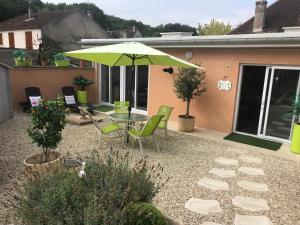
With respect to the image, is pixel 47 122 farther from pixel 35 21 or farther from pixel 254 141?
pixel 35 21

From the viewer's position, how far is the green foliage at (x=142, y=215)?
7.64 feet

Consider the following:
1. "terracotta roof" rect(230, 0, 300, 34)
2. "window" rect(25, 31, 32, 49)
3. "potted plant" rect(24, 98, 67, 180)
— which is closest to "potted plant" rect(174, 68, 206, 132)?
"potted plant" rect(24, 98, 67, 180)

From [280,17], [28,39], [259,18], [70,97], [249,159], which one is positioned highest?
[280,17]

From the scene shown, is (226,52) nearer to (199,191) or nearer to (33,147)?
(199,191)

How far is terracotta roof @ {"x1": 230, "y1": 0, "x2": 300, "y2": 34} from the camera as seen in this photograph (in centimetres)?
1557

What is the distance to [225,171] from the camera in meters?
5.29

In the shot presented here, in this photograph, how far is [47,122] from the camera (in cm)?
427

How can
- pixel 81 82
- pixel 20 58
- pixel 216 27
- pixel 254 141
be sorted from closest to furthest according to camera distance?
pixel 254 141
pixel 20 58
pixel 81 82
pixel 216 27

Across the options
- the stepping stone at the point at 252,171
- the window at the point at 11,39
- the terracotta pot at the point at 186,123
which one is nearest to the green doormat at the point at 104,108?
the terracotta pot at the point at 186,123

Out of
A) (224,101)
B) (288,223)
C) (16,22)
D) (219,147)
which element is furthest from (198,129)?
(16,22)

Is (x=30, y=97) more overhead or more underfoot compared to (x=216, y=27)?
more underfoot

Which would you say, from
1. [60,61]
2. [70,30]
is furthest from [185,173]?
[70,30]

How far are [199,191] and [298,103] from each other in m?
4.01

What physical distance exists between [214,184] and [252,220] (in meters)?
1.11
